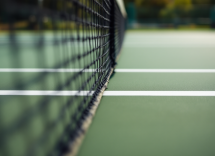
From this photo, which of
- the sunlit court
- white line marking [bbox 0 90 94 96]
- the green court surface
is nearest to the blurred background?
the sunlit court

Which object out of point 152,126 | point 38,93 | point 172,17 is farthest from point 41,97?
point 172,17

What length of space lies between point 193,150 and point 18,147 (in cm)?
81

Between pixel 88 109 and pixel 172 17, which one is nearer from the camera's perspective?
pixel 88 109

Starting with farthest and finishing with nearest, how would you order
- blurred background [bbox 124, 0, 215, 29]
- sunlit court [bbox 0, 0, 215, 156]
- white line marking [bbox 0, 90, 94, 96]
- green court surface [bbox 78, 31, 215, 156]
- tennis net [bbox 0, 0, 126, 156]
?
1. blurred background [bbox 124, 0, 215, 29]
2. white line marking [bbox 0, 90, 94, 96]
3. green court surface [bbox 78, 31, 215, 156]
4. sunlit court [bbox 0, 0, 215, 156]
5. tennis net [bbox 0, 0, 126, 156]

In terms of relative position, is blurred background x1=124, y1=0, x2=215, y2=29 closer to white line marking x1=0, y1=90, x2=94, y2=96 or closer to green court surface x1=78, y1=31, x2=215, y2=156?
white line marking x1=0, y1=90, x2=94, y2=96

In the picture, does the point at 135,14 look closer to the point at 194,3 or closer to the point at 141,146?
the point at 194,3

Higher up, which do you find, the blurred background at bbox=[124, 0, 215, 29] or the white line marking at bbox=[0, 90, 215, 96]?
the blurred background at bbox=[124, 0, 215, 29]

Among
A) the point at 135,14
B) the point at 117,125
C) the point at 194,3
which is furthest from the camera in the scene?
the point at 194,3

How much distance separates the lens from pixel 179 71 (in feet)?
10.1

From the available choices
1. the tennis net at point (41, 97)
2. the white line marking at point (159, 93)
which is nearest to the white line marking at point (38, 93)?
the tennis net at point (41, 97)

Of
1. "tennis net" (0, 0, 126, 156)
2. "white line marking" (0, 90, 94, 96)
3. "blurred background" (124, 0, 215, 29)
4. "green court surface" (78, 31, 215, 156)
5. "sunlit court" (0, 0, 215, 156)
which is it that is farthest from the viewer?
"blurred background" (124, 0, 215, 29)

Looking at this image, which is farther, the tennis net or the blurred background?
the blurred background

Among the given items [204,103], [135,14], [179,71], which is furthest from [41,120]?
[135,14]

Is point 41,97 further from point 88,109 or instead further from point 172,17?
point 172,17
